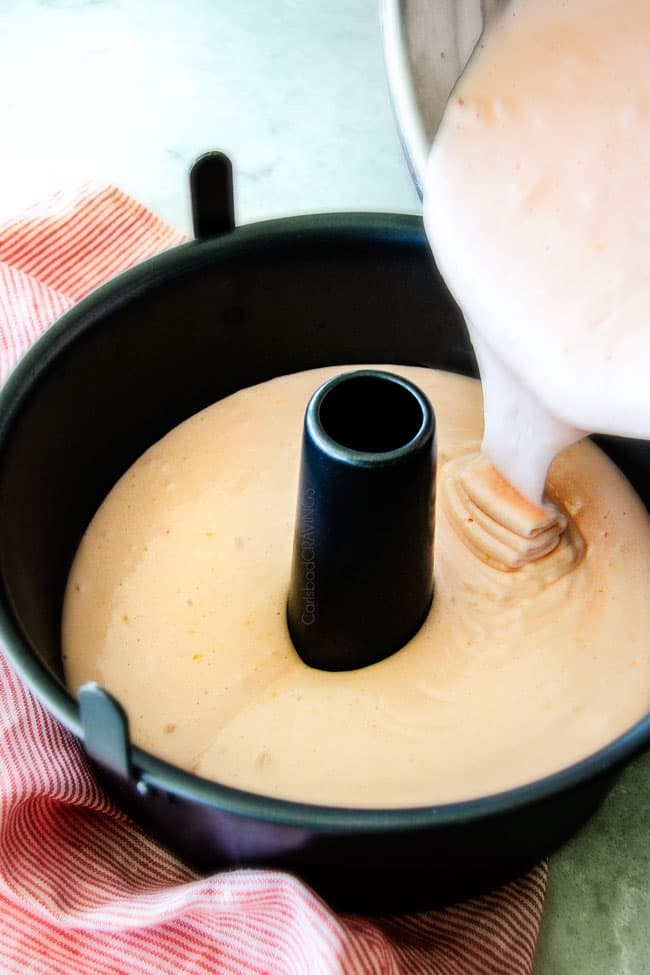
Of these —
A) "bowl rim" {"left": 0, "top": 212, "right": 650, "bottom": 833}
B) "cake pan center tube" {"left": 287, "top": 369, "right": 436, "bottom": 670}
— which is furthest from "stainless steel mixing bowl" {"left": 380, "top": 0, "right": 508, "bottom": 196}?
"bowl rim" {"left": 0, "top": 212, "right": 650, "bottom": 833}

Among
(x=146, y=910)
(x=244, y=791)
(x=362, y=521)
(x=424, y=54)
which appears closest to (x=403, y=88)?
(x=424, y=54)

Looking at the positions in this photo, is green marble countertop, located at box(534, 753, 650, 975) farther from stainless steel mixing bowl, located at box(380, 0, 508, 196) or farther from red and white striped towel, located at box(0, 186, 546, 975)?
stainless steel mixing bowl, located at box(380, 0, 508, 196)

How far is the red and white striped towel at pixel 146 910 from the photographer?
72cm

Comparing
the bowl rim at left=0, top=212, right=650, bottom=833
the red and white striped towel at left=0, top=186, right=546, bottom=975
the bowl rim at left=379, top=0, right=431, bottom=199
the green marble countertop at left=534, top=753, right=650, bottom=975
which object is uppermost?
the bowl rim at left=379, top=0, right=431, bottom=199

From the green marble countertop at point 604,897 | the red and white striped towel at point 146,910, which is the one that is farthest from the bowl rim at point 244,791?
the green marble countertop at point 604,897

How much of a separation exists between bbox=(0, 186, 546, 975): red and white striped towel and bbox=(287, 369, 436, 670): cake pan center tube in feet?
0.65

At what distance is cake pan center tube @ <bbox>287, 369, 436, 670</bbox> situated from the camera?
74 centimetres

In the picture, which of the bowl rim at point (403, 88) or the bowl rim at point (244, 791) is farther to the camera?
the bowl rim at point (403, 88)

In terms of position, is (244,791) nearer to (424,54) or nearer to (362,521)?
(362,521)

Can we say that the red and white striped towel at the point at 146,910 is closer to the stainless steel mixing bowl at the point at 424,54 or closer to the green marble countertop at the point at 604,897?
the green marble countertop at the point at 604,897

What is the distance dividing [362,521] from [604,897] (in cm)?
37

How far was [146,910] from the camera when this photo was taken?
76cm

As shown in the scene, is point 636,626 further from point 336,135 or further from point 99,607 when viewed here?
point 336,135

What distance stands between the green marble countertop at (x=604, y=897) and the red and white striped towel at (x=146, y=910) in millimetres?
26
